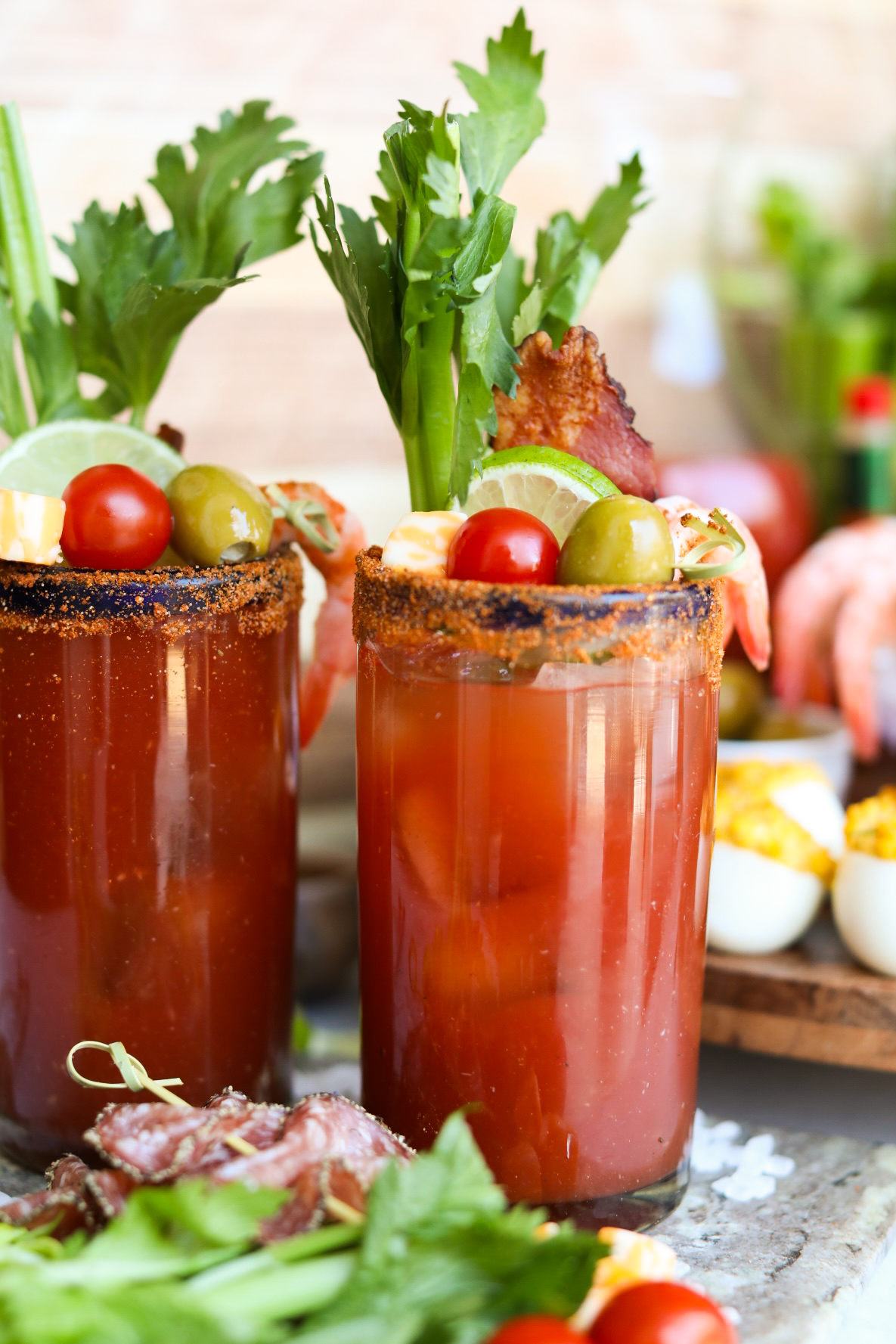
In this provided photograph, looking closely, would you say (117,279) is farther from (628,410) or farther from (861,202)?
(861,202)

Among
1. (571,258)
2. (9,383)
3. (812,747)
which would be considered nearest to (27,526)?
(9,383)

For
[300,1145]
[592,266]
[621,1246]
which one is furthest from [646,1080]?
[592,266]

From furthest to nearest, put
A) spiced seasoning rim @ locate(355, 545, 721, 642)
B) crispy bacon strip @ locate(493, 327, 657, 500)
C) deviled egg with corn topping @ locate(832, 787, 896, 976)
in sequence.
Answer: deviled egg with corn topping @ locate(832, 787, 896, 976) → crispy bacon strip @ locate(493, 327, 657, 500) → spiced seasoning rim @ locate(355, 545, 721, 642)

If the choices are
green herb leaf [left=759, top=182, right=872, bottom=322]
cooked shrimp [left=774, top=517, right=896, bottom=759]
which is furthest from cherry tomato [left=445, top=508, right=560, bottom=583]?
green herb leaf [left=759, top=182, right=872, bottom=322]

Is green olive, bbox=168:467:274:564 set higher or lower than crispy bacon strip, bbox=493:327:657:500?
lower

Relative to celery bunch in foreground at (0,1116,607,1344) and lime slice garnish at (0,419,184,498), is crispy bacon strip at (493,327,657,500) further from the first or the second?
celery bunch in foreground at (0,1116,607,1344)

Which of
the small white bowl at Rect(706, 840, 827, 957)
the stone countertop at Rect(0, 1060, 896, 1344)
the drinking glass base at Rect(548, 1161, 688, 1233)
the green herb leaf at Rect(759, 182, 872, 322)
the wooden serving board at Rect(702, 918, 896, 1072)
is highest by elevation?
the green herb leaf at Rect(759, 182, 872, 322)

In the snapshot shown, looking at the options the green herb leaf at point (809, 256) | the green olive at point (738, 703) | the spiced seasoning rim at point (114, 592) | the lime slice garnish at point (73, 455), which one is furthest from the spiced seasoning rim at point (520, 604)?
the green herb leaf at point (809, 256)
